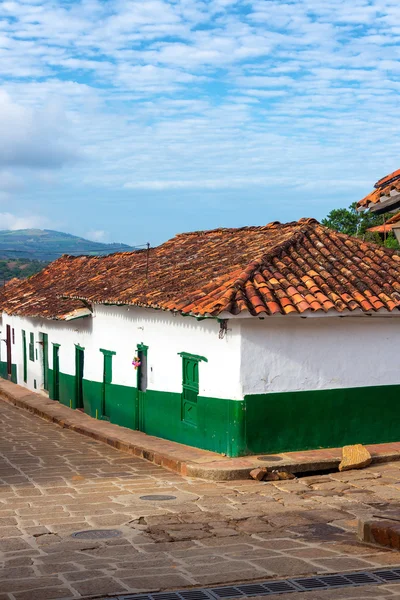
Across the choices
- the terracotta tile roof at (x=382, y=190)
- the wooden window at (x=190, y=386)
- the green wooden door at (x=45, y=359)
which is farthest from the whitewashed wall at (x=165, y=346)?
the green wooden door at (x=45, y=359)

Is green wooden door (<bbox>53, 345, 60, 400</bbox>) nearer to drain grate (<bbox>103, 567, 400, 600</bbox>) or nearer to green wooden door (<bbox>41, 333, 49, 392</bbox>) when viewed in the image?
green wooden door (<bbox>41, 333, 49, 392</bbox>)

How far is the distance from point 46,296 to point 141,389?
30.5 feet

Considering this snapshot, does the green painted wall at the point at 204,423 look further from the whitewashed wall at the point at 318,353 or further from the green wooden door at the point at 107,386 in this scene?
the green wooden door at the point at 107,386

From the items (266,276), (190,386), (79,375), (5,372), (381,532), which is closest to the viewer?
(381,532)

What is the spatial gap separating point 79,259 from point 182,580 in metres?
22.5

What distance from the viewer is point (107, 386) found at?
730 inches

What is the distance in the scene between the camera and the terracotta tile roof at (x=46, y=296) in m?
21.3

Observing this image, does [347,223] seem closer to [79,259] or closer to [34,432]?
[79,259]

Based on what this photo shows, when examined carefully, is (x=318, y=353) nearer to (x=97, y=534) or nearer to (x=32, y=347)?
(x=97, y=534)

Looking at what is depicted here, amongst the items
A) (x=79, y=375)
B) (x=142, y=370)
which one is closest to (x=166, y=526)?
(x=142, y=370)

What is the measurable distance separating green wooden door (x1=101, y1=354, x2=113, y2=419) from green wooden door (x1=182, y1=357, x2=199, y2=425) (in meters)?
4.22

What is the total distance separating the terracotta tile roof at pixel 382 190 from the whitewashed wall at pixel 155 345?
14.1 ft

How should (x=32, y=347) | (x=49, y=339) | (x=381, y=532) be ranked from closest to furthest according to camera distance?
1. (x=381, y=532)
2. (x=49, y=339)
3. (x=32, y=347)

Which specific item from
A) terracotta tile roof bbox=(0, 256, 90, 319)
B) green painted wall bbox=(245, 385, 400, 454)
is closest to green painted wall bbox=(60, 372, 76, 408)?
terracotta tile roof bbox=(0, 256, 90, 319)
